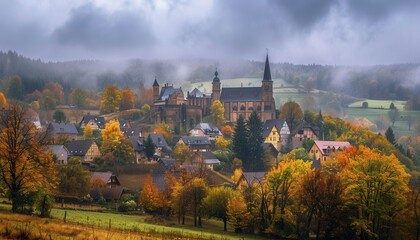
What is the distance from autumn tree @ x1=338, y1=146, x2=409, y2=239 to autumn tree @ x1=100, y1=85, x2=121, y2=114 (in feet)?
324

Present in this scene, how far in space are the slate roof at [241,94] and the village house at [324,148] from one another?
40070 mm

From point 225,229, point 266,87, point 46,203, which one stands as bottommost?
point 225,229

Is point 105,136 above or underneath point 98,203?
above

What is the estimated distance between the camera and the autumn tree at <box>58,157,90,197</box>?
59.3 metres

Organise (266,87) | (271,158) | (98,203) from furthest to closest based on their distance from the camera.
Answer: (266,87)
(271,158)
(98,203)

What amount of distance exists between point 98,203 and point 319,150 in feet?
153

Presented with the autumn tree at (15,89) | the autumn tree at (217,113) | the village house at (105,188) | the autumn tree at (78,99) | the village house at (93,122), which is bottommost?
the village house at (105,188)

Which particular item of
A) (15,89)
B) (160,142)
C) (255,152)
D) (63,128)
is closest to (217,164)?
(255,152)

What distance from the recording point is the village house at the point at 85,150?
88.6 metres

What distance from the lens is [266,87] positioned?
447 feet

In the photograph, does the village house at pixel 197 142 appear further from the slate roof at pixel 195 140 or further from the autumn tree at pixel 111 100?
the autumn tree at pixel 111 100

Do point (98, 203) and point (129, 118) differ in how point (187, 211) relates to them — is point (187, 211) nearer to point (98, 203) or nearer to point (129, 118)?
point (98, 203)

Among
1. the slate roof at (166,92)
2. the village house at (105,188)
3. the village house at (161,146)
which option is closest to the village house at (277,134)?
the village house at (161,146)

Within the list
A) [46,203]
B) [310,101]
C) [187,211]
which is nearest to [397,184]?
[187,211]
